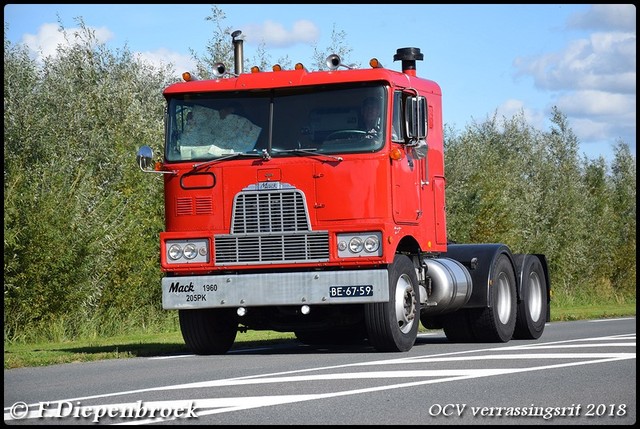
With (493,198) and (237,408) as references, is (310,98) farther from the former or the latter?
(493,198)

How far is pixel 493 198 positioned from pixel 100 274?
20.4 m

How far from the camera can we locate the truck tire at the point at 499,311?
17922 millimetres

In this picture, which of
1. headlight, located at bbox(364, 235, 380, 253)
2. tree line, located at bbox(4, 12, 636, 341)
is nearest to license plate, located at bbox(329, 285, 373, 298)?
headlight, located at bbox(364, 235, 380, 253)

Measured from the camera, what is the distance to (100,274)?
1065 inches

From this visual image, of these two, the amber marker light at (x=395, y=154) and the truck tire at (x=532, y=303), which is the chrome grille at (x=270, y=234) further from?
the truck tire at (x=532, y=303)

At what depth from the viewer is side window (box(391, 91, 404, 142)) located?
15.3 m

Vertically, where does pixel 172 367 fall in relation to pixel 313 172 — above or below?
below

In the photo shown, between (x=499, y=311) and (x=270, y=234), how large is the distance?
4.81m

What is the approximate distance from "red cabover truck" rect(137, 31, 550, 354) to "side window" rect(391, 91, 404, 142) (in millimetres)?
14

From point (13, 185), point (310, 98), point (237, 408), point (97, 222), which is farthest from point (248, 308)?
point (97, 222)

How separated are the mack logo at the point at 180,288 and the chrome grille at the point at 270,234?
0.44 meters

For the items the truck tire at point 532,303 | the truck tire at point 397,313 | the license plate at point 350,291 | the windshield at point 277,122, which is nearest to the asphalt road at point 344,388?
the truck tire at point 397,313

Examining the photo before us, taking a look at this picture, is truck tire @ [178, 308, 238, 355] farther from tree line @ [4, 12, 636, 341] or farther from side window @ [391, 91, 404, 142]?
tree line @ [4, 12, 636, 341]

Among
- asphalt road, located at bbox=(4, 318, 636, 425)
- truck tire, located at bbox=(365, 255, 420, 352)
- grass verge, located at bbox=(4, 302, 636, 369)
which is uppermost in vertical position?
truck tire, located at bbox=(365, 255, 420, 352)
